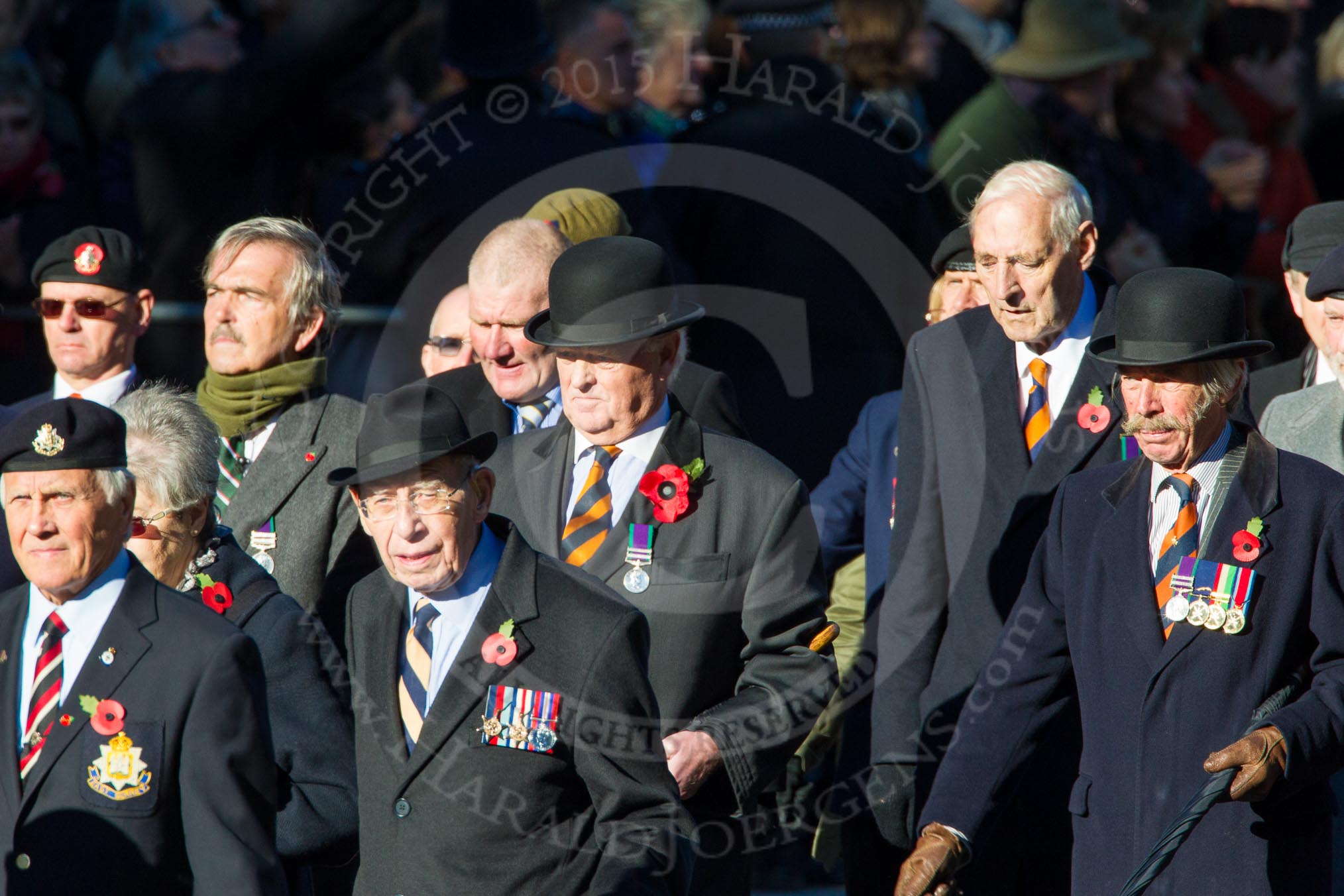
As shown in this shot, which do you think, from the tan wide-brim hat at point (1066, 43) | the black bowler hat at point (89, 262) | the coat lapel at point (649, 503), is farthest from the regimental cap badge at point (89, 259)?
the tan wide-brim hat at point (1066, 43)

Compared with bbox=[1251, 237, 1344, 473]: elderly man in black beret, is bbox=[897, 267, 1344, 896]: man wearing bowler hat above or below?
below

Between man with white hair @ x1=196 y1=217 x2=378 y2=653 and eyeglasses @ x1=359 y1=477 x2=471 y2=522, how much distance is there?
1240 mm

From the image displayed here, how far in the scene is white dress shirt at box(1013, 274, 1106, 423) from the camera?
5.12 m

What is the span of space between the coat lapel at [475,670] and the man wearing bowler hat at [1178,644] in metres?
1.07

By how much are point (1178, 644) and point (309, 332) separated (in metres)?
2.65

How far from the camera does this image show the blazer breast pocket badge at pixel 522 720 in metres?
3.75

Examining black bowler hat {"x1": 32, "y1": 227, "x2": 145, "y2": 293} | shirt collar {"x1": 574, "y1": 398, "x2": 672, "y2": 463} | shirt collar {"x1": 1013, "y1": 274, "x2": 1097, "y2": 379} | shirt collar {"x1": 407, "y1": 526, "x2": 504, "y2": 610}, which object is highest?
black bowler hat {"x1": 32, "y1": 227, "x2": 145, "y2": 293}

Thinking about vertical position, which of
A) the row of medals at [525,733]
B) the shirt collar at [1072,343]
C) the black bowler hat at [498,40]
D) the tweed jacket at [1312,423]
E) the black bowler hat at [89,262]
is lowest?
the row of medals at [525,733]

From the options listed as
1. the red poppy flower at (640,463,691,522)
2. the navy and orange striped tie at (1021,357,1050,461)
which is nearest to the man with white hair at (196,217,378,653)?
the red poppy flower at (640,463,691,522)

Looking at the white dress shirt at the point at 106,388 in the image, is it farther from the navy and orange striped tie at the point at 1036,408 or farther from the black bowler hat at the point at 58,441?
the navy and orange striped tie at the point at 1036,408

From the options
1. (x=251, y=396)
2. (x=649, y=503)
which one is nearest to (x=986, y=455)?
(x=649, y=503)

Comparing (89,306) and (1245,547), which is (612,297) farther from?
(89,306)

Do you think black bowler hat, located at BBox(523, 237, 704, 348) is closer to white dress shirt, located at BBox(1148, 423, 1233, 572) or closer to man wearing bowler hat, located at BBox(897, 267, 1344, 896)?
man wearing bowler hat, located at BBox(897, 267, 1344, 896)

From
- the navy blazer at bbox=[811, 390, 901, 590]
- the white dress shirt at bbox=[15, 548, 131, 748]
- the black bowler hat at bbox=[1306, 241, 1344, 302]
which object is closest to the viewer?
the white dress shirt at bbox=[15, 548, 131, 748]
